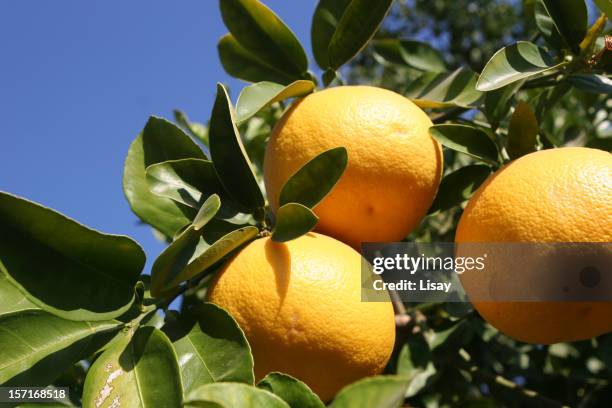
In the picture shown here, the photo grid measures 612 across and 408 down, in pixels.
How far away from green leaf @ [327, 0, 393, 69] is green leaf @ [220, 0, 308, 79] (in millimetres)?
87

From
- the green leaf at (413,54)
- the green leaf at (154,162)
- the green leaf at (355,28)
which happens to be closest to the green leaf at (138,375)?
the green leaf at (154,162)

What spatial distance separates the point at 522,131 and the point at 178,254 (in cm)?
76

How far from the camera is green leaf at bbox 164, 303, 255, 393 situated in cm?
95

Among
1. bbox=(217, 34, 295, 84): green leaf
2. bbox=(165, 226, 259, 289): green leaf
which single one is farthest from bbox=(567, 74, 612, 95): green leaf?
bbox=(165, 226, 259, 289): green leaf

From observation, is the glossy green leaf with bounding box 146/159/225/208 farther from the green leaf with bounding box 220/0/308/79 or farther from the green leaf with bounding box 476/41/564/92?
the green leaf with bounding box 476/41/564/92

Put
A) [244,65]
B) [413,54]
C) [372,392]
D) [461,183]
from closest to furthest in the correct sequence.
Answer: [372,392] → [461,183] → [244,65] → [413,54]

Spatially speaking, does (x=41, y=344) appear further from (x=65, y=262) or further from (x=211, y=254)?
(x=211, y=254)

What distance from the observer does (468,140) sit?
131 cm

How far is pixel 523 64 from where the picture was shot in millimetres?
1272

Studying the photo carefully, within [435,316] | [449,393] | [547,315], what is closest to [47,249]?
[547,315]

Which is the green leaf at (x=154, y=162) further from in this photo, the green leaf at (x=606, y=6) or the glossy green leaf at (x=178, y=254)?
the green leaf at (x=606, y=6)

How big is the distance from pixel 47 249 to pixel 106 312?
0.48 feet

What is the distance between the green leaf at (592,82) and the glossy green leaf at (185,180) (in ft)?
2.64

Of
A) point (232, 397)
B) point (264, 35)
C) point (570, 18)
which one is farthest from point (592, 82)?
point (232, 397)
